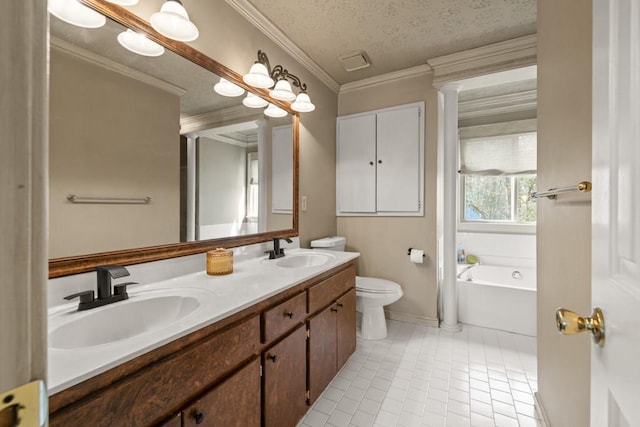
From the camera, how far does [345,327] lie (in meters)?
1.92

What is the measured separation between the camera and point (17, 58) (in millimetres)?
259

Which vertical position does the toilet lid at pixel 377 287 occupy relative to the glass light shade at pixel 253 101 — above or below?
below

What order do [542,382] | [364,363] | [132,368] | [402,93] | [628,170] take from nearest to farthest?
[628,170], [132,368], [542,382], [364,363], [402,93]

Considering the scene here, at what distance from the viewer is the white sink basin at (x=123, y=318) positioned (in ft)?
2.80

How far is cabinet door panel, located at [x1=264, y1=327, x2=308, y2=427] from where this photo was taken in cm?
118

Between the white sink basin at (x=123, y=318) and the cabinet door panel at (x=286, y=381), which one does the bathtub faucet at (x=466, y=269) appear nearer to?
the cabinet door panel at (x=286, y=381)

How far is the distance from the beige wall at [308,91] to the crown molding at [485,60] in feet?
3.46

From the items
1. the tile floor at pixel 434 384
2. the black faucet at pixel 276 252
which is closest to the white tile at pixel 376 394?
the tile floor at pixel 434 384

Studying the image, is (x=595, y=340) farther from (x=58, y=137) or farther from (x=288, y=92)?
(x=288, y=92)

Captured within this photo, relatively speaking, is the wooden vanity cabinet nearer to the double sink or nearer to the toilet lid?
the toilet lid

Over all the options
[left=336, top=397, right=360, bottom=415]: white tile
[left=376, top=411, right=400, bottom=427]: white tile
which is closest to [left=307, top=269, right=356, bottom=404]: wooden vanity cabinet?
[left=336, top=397, right=360, bottom=415]: white tile

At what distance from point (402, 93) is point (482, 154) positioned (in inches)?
61.7

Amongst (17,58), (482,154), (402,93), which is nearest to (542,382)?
(17,58)

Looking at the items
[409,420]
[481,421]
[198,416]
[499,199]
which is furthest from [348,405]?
[499,199]
